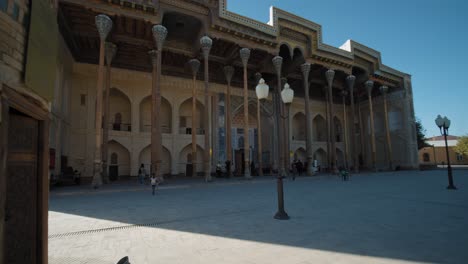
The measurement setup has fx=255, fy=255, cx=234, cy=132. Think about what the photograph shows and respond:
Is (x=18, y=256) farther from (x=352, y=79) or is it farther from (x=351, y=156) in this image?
(x=351, y=156)

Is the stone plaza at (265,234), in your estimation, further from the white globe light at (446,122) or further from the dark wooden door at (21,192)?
the white globe light at (446,122)

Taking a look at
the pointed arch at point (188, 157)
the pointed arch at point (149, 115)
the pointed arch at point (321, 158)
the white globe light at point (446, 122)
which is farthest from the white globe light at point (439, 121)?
the pointed arch at point (321, 158)

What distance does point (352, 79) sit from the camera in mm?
22688

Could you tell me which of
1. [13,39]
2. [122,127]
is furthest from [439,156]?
[13,39]

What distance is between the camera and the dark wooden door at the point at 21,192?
211 centimetres

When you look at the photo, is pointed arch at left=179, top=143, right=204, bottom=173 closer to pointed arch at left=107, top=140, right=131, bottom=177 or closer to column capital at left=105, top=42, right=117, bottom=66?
pointed arch at left=107, top=140, right=131, bottom=177

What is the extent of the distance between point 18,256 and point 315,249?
118 inches

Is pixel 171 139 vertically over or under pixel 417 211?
over

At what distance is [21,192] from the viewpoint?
2203mm

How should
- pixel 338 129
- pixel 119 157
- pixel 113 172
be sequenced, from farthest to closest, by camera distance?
pixel 338 129 → pixel 119 157 → pixel 113 172

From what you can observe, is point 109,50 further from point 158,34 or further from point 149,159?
point 149,159

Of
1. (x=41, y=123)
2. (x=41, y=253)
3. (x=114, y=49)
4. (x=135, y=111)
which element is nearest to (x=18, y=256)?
(x=41, y=253)

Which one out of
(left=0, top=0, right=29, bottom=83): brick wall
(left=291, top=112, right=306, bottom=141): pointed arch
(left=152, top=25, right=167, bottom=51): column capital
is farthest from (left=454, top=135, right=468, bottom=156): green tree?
(left=0, top=0, right=29, bottom=83): brick wall

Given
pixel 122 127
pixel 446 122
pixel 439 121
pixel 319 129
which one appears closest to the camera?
pixel 446 122
